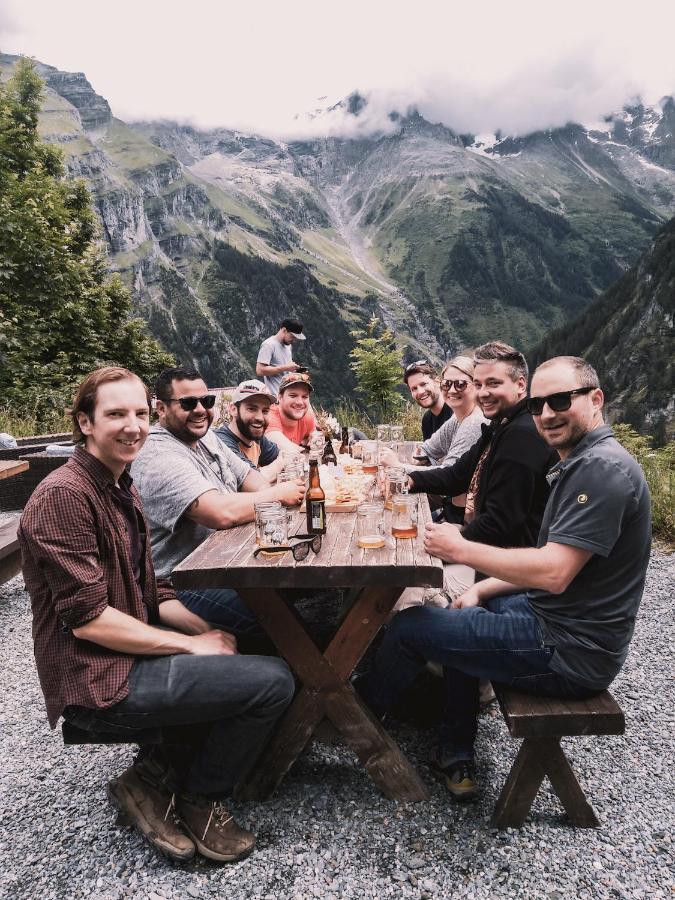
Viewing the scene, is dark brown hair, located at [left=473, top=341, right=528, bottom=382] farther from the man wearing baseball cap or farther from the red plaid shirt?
the red plaid shirt

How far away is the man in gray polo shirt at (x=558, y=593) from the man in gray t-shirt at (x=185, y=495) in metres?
0.97

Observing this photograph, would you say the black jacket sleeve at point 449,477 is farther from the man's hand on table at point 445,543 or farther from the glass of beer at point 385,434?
the man's hand on table at point 445,543

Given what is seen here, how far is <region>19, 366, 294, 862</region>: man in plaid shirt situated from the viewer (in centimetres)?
209

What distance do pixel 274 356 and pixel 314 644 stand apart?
20.4 ft

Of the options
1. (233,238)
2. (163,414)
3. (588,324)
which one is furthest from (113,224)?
(163,414)

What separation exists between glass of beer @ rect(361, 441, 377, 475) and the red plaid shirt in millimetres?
2624

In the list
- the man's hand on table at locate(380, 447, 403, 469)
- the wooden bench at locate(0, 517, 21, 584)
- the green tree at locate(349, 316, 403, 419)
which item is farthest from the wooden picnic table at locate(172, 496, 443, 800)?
the green tree at locate(349, 316, 403, 419)

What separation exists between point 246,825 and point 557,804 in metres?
1.49

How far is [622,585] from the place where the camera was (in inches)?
92.1

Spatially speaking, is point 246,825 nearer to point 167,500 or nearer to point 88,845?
point 88,845

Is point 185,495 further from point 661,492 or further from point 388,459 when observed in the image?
point 661,492

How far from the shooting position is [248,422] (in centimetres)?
464

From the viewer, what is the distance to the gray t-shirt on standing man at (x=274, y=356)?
828 cm

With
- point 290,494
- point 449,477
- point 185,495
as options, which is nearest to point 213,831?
point 185,495
